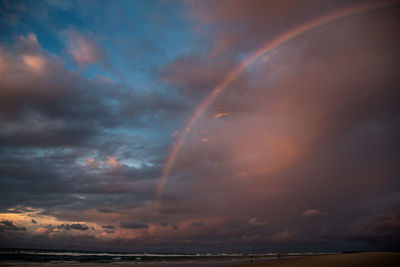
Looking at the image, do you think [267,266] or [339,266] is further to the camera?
[267,266]

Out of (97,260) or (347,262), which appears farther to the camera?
(97,260)

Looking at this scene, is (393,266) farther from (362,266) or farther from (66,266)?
(66,266)

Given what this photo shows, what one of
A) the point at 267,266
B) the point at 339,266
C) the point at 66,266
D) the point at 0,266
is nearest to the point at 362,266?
the point at 339,266

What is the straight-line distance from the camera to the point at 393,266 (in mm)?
29484

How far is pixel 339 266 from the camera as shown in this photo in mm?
33406

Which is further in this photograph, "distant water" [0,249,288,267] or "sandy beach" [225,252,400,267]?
"distant water" [0,249,288,267]

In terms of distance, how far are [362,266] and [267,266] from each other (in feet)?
35.1

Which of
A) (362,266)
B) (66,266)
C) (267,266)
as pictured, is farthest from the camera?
(66,266)

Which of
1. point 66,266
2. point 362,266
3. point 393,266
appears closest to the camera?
point 393,266

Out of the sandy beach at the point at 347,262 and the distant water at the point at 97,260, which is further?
the distant water at the point at 97,260

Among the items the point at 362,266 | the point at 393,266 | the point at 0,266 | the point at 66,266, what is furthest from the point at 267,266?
the point at 0,266

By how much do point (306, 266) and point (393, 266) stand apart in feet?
29.1

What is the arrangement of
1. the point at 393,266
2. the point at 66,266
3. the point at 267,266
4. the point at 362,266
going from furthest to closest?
the point at 66,266, the point at 267,266, the point at 362,266, the point at 393,266

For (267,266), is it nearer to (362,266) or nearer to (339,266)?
(339,266)
